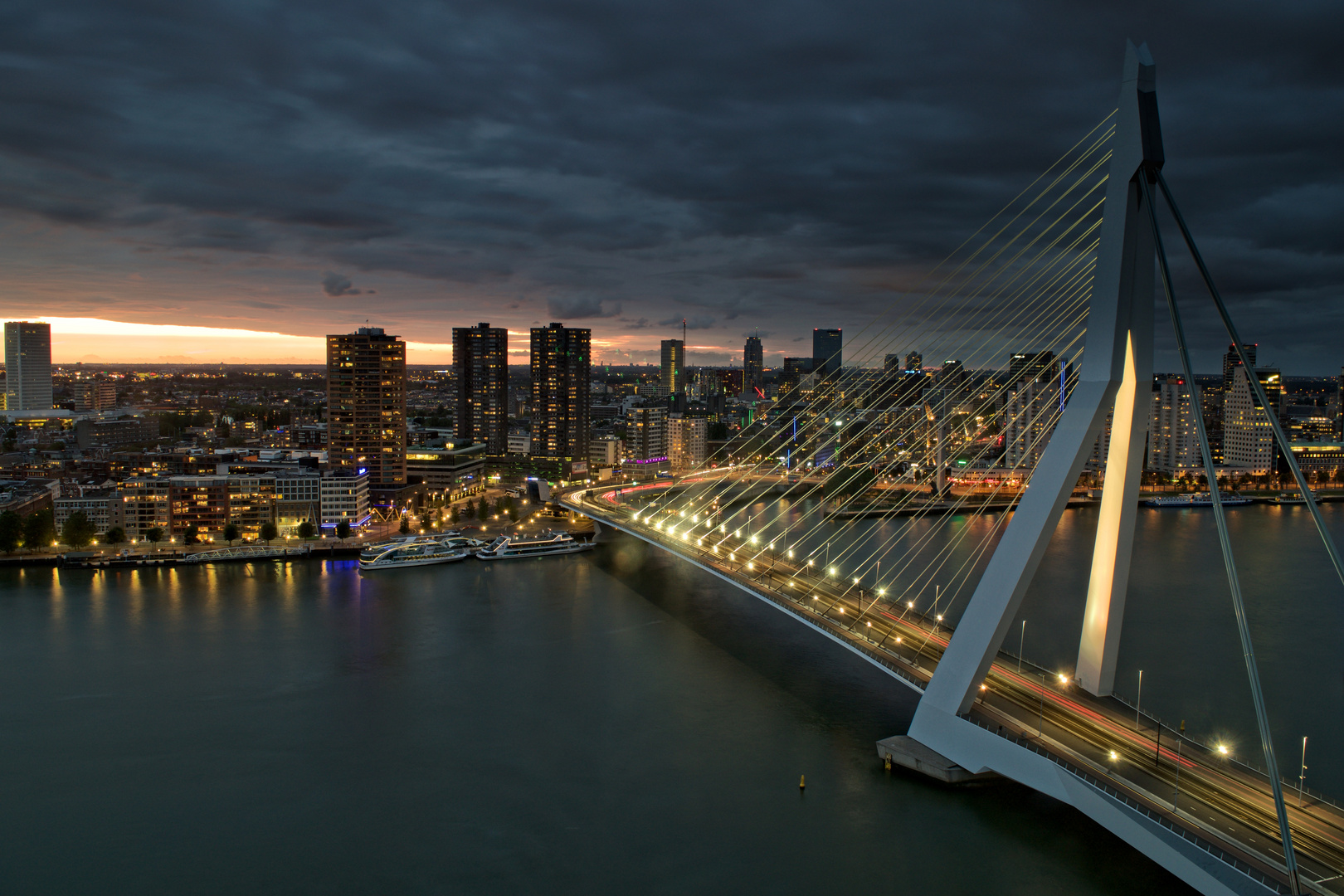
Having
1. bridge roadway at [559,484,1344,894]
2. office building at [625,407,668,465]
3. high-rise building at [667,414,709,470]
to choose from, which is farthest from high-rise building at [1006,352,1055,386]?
office building at [625,407,668,465]

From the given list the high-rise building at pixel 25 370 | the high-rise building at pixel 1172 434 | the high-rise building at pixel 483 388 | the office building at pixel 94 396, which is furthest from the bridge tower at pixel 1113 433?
the high-rise building at pixel 25 370

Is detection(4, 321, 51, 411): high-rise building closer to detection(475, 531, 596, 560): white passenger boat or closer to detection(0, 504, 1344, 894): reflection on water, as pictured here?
detection(475, 531, 596, 560): white passenger boat

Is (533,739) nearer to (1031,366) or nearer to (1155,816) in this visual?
(1155,816)

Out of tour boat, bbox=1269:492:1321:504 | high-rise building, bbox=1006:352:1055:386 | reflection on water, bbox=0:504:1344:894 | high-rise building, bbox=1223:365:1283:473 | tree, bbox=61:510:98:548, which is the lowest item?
tour boat, bbox=1269:492:1321:504

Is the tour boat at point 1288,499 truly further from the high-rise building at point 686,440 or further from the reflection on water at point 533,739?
the high-rise building at point 686,440

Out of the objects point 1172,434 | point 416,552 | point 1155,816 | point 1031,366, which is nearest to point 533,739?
point 1155,816

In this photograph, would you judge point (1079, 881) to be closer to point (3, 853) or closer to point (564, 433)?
point (3, 853)
